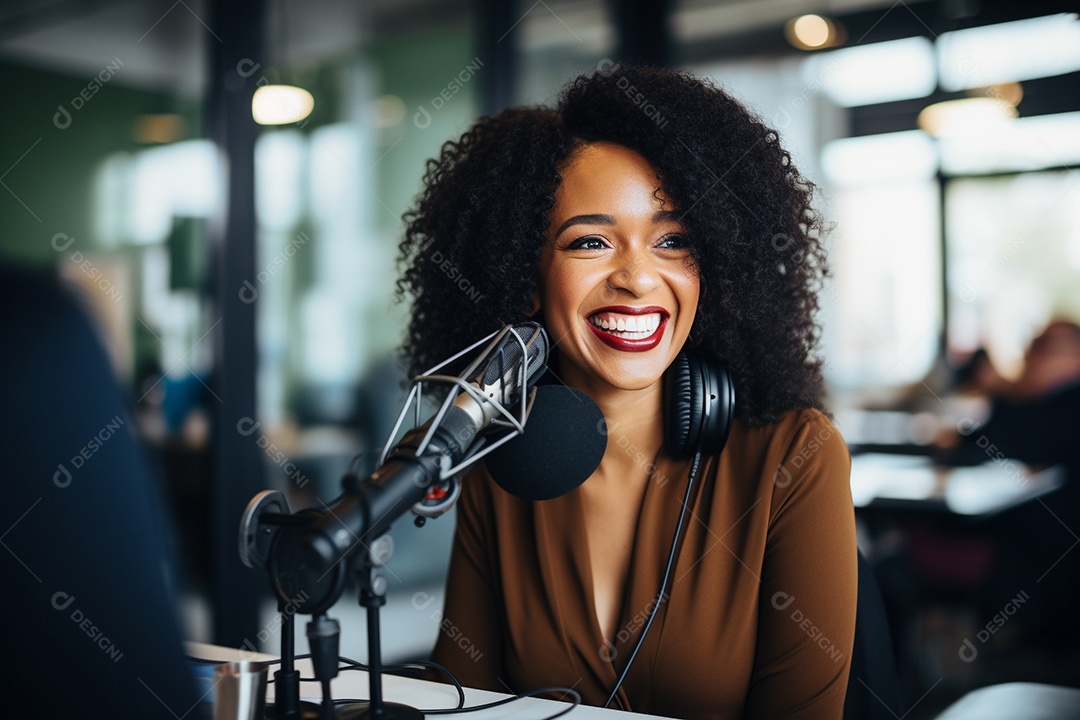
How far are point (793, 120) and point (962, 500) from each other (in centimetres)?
360

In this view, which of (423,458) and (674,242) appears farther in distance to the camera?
(674,242)

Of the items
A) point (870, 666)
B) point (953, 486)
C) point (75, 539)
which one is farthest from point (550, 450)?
point (953, 486)

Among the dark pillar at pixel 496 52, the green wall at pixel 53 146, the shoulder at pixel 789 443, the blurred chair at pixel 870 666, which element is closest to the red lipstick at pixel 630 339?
the shoulder at pixel 789 443

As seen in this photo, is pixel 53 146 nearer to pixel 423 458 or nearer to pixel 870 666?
pixel 423 458

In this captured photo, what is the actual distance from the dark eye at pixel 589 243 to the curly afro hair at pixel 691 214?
86mm

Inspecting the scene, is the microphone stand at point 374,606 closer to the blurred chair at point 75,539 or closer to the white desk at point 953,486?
the blurred chair at point 75,539

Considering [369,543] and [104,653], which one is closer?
[104,653]

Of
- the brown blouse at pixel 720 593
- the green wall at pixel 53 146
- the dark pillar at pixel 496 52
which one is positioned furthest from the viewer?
the dark pillar at pixel 496 52

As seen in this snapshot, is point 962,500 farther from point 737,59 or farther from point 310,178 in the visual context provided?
point 737,59

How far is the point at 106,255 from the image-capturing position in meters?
3.10

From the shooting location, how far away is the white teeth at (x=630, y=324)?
1.50 metres

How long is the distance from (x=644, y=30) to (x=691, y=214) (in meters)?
3.51

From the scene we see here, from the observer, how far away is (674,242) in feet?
5.05

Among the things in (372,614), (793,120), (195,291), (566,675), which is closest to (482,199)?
(566,675)
